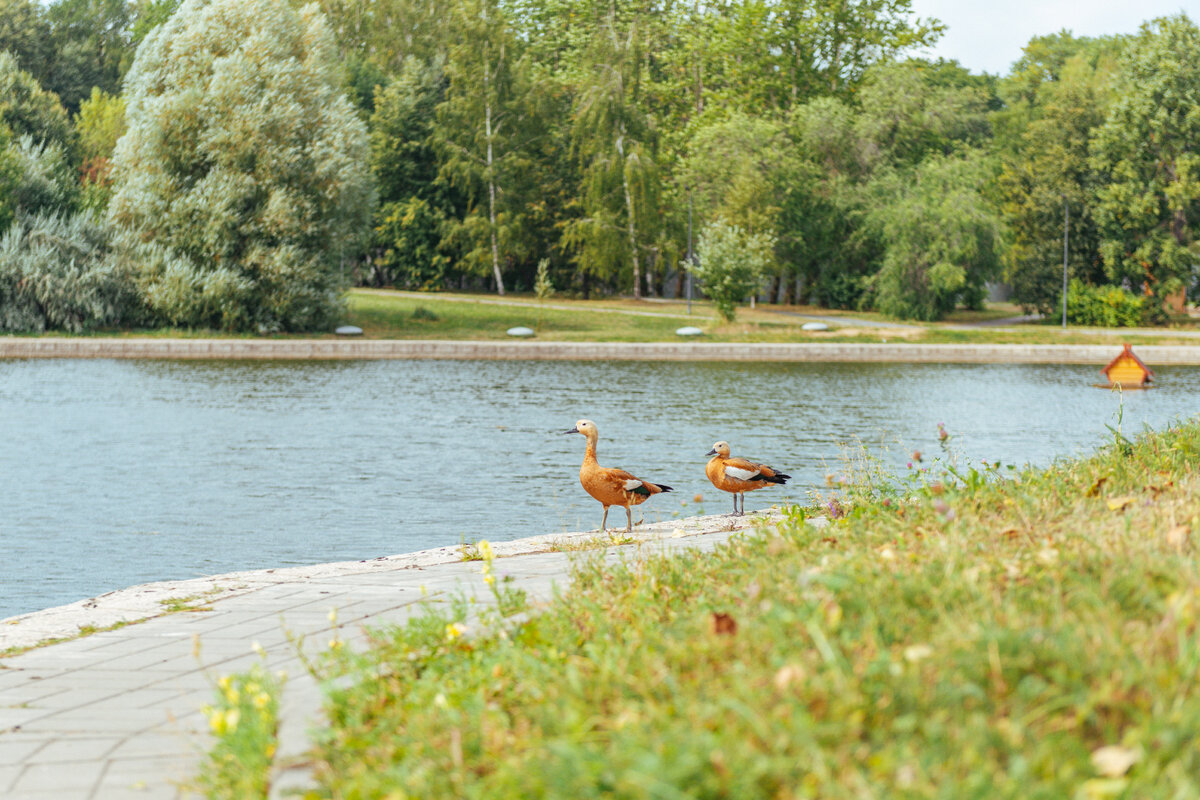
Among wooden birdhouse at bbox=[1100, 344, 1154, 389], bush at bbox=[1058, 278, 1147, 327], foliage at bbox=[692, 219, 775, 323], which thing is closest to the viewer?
wooden birdhouse at bbox=[1100, 344, 1154, 389]

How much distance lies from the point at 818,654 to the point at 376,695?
1454mm

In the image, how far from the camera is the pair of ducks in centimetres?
898

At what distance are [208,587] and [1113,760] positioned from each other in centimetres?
549

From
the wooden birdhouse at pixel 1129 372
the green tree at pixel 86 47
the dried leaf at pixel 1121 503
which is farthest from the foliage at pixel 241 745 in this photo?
the green tree at pixel 86 47

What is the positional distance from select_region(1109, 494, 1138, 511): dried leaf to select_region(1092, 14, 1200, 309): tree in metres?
44.4

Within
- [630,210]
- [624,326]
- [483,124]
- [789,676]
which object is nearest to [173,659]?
[789,676]

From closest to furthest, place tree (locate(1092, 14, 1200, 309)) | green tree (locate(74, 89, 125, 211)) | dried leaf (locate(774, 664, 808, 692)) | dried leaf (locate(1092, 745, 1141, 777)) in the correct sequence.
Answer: dried leaf (locate(1092, 745, 1141, 777)) → dried leaf (locate(774, 664, 808, 692)) → tree (locate(1092, 14, 1200, 309)) → green tree (locate(74, 89, 125, 211))

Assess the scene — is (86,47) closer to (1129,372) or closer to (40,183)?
(40,183)

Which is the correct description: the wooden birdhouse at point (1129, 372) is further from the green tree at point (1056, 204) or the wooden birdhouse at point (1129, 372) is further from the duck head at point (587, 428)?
the duck head at point (587, 428)

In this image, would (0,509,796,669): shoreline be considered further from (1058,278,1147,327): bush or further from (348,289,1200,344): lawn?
(1058,278,1147,327): bush

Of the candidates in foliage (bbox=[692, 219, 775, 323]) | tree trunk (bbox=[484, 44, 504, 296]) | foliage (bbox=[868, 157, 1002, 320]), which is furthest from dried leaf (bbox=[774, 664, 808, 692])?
tree trunk (bbox=[484, 44, 504, 296])

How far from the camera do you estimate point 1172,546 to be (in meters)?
4.14

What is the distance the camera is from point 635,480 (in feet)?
29.8

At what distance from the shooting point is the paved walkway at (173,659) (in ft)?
12.0
